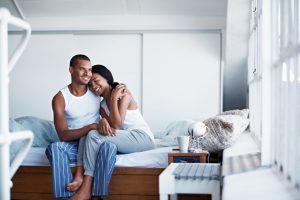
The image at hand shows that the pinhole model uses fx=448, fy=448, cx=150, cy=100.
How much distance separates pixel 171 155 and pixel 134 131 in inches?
13.2

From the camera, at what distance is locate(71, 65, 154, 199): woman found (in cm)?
258

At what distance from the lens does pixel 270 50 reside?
79.0 inches

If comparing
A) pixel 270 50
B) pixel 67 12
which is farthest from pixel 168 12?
pixel 270 50

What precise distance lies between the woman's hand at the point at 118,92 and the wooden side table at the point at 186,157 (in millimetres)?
491

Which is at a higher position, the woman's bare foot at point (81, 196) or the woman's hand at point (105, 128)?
the woman's hand at point (105, 128)

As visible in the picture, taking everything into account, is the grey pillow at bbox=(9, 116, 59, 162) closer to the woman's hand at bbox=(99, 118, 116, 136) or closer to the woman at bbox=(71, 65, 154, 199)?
the woman at bbox=(71, 65, 154, 199)

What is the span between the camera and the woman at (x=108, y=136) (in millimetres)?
2584

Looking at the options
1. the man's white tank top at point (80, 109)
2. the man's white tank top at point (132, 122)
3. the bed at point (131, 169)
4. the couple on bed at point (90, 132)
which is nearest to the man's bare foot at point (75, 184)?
the couple on bed at point (90, 132)

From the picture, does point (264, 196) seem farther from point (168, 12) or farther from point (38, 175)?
point (168, 12)

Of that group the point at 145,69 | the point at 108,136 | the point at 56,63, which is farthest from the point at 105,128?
the point at 56,63

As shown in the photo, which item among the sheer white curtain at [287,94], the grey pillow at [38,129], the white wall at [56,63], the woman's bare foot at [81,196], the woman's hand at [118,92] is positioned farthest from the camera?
the white wall at [56,63]

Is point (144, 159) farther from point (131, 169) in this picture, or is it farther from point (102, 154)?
point (102, 154)

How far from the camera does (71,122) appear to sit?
291cm

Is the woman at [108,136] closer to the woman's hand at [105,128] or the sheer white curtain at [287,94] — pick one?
the woman's hand at [105,128]
